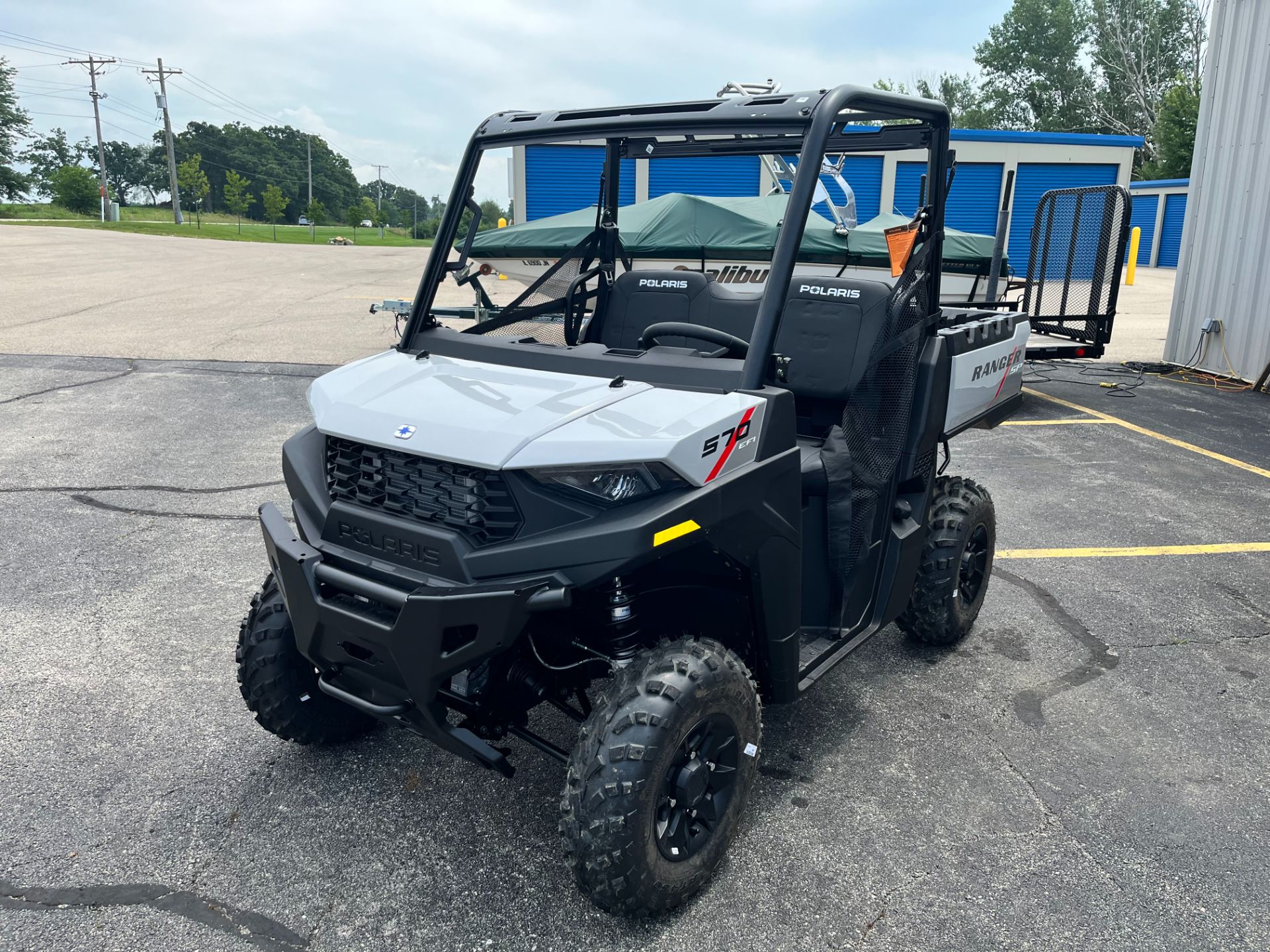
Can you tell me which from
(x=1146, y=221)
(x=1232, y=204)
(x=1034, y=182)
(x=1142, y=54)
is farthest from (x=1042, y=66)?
(x=1232, y=204)

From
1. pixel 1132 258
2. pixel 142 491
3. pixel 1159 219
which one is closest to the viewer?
pixel 142 491

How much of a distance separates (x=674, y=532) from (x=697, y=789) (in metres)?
0.72

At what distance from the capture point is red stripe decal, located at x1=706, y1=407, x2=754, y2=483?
8.07ft

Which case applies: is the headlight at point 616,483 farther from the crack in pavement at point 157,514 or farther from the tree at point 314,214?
the tree at point 314,214

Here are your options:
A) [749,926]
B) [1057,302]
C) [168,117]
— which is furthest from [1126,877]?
[168,117]

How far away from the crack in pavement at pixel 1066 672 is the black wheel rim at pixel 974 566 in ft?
1.62

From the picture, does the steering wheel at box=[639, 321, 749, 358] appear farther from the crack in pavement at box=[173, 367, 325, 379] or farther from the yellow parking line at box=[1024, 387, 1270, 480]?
the crack in pavement at box=[173, 367, 325, 379]

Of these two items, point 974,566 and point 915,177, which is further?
point 915,177

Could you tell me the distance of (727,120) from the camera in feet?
9.06

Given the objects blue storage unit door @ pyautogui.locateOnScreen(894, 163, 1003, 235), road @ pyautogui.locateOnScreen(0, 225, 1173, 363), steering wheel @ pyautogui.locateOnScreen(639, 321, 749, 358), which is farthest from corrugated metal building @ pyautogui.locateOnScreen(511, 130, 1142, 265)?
steering wheel @ pyautogui.locateOnScreen(639, 321, 749, 358)

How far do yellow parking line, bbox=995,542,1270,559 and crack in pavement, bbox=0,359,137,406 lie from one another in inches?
338

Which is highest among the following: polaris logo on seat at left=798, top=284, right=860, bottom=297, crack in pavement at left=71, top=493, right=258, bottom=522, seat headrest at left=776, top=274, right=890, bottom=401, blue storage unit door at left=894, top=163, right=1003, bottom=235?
blue storage unit door at left=894, top=163, right=1003, bottom=235

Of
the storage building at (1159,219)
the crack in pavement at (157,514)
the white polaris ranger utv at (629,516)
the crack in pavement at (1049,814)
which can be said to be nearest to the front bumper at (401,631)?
the white polaris ranger utv at (629,516)

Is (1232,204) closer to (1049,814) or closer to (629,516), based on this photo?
(1049,814)
